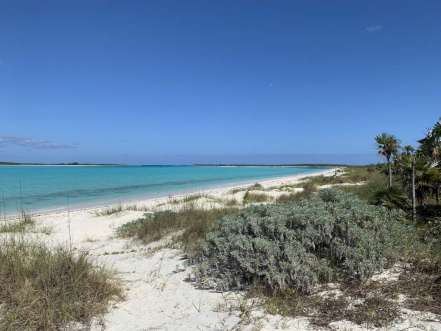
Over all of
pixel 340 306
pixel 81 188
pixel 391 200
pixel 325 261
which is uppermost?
pixel 391 200

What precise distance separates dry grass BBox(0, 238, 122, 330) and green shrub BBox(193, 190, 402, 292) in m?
1.46

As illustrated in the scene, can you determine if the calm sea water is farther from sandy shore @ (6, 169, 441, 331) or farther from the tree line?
the tree line

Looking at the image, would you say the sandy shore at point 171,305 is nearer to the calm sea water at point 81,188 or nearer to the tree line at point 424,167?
the calm sea water at point 81,188

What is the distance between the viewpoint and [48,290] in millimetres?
3723

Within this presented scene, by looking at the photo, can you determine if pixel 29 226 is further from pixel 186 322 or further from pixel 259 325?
pixel 259 325

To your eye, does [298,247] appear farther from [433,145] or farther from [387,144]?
[387,144]

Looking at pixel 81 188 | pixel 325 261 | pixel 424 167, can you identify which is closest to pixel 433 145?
pixel 424 167

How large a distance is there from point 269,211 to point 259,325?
2.35 meters

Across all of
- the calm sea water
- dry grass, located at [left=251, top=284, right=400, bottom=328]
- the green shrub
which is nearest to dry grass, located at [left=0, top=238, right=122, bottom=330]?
the green shrub

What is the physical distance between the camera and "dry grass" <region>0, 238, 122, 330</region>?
3352mm

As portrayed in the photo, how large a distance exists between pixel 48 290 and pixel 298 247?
3050 millimetres

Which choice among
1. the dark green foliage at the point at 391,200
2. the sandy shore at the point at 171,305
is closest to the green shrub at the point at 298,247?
the sandy shore at the point at 171,305

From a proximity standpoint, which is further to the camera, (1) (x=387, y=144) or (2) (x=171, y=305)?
(1) (x=387, y=144)

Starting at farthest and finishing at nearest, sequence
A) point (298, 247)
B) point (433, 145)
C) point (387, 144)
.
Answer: point (387, 144)
point (433, 145)
point (298, 247)
